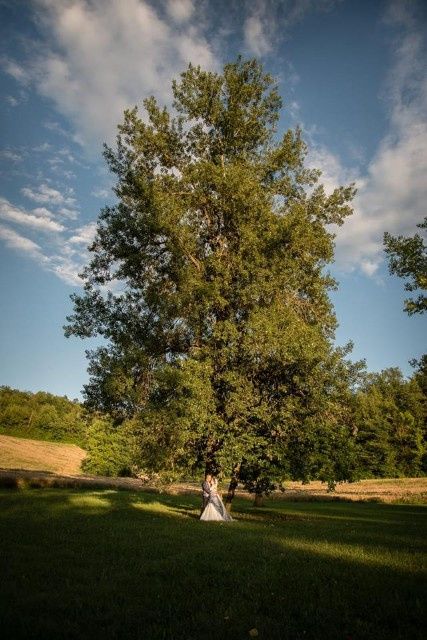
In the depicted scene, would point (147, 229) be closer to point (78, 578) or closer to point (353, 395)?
point (353, 395)

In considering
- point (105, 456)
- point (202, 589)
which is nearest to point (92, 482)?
point (105, 456)

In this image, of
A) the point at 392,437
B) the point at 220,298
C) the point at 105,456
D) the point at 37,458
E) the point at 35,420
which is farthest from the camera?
the point at 35,420

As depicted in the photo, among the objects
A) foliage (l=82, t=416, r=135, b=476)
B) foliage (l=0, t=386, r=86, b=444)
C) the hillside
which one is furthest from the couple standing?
foliage (l=0, t=386, r=86, b=444)

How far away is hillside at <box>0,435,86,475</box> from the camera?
7084 centimetres

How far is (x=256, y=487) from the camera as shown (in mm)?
21719

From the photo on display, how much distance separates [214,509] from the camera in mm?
21469

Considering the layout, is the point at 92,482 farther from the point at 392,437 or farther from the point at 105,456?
the point at 392,437

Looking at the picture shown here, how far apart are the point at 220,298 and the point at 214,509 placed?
10.8m

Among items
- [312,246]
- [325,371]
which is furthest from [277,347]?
[312,246]

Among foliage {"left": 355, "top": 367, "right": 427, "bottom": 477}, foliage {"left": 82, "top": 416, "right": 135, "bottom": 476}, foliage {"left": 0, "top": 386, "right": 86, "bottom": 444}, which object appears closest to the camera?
foliage {"left": 82, "top": 416, "right": 135, "bottom": 476}

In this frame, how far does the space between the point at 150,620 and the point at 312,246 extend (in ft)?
62.8

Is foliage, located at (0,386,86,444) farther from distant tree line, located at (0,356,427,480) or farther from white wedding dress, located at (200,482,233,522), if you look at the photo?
white wedding dress, located at (200,482,233,522)

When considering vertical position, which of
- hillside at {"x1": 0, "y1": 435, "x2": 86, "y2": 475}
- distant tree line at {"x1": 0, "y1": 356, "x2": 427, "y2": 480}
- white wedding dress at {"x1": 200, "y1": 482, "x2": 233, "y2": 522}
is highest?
distant tree line at {"x1": 0, "y1": 356, "x2": 427, "y2": 480}

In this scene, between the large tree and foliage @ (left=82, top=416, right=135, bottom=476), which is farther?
foliage @ (left=82, top=416, right=135, bottom=476)
